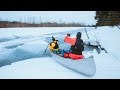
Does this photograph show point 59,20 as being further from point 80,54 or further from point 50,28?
point 80,54

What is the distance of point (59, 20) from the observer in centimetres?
386

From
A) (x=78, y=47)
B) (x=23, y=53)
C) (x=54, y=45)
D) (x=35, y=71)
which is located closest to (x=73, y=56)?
(x=78, y=47)

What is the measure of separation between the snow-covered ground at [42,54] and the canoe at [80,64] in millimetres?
64

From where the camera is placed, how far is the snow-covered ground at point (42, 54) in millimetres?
3574

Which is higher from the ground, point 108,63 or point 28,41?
point 28,41

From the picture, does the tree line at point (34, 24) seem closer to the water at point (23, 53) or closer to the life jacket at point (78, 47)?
the water at point (23, 53)

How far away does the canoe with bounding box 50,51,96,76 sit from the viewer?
3.54 m

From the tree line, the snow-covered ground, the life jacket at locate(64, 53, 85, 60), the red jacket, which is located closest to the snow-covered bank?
the snow-covered ground

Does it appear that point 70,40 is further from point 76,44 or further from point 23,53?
point 23,53

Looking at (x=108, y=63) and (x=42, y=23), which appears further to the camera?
(x=42, y=23)

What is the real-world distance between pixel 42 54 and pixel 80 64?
2.26 feet

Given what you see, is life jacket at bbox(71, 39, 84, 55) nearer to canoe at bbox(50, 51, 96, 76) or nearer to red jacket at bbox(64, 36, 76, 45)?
red jacket at bbox(64, 36, 76, 45)
